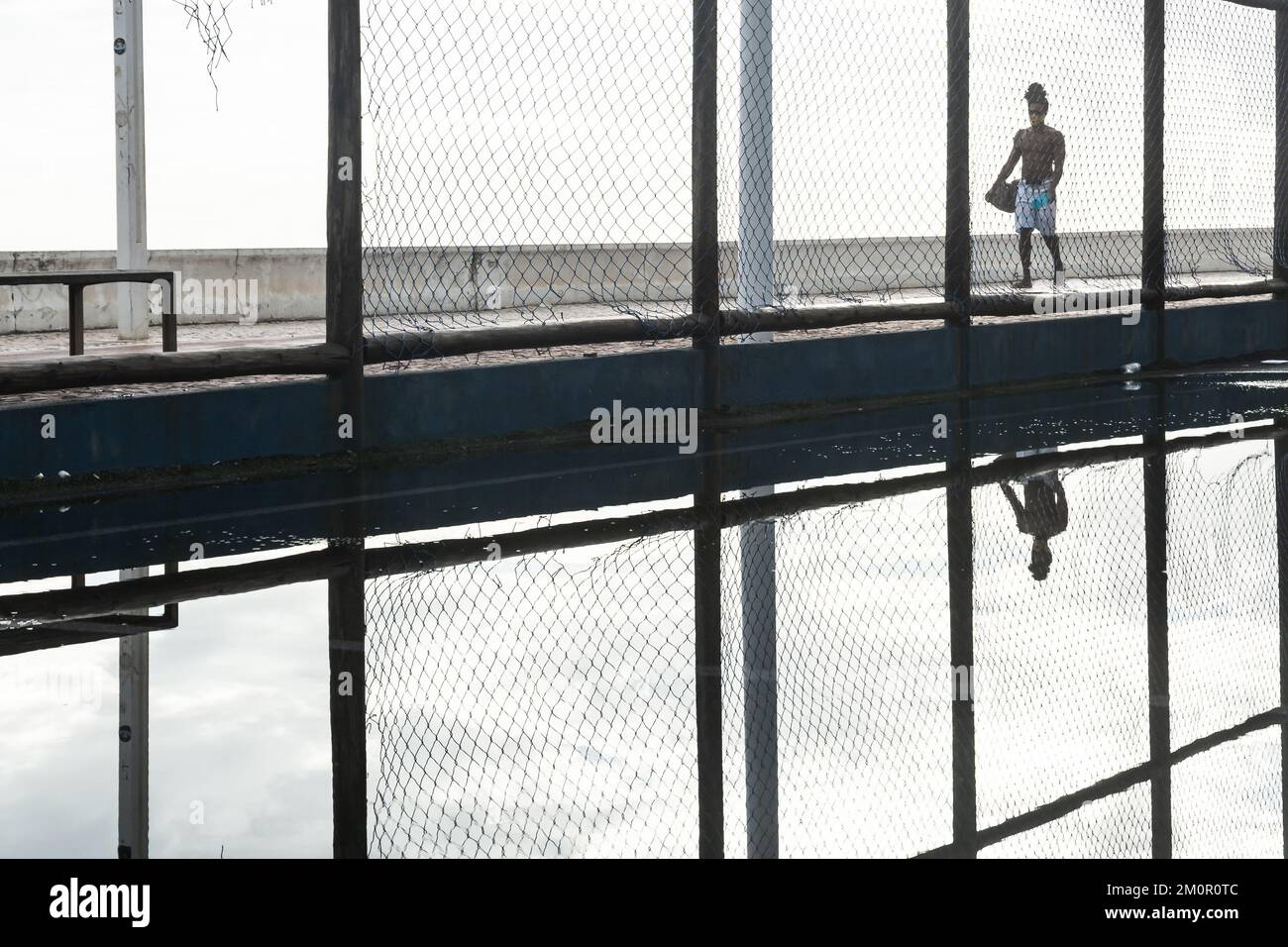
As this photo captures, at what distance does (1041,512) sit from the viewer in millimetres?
6707

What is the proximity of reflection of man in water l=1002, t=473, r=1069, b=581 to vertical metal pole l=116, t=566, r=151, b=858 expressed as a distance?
280 centimetres

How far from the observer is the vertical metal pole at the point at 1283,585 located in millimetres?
3570

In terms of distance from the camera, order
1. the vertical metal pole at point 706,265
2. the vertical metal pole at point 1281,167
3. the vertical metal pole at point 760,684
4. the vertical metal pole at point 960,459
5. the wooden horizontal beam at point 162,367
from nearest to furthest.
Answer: the vertical metal pole at point 760,684
the vertical metal pole at point 960,459
the vertical metal pole at point 706,265
the wooden horizontal beam at point 162,367
the vertical metal pole at point 1281,167

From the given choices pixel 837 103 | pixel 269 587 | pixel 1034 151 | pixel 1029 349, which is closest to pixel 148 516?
pixel 269 587

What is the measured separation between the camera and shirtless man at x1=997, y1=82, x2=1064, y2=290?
1103cm

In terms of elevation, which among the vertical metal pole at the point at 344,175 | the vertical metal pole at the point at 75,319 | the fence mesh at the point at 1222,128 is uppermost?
the fence mesh at the point at 1222,128

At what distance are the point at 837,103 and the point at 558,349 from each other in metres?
2.18

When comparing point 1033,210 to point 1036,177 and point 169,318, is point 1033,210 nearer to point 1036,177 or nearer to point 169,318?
point 1036,177

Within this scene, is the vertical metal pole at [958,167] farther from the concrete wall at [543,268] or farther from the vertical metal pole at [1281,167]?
the vertical metal pole at [1281,167]

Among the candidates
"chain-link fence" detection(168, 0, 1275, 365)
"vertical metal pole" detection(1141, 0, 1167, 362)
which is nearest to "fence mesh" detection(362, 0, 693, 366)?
"chain-link fence" detection(168, 0, 1275, 365)

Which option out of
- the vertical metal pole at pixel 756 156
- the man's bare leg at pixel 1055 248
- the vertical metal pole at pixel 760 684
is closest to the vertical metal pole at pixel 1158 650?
the vertical metal pole at pixel 760 684

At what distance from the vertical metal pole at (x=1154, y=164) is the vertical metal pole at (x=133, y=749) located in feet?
29.0

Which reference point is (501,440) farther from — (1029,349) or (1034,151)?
(1034,151)

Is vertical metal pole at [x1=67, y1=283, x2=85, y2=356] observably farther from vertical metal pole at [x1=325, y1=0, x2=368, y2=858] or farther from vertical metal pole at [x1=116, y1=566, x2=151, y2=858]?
vertical metal pole at [x1=116, y1=566, x2=151, y2=858]
